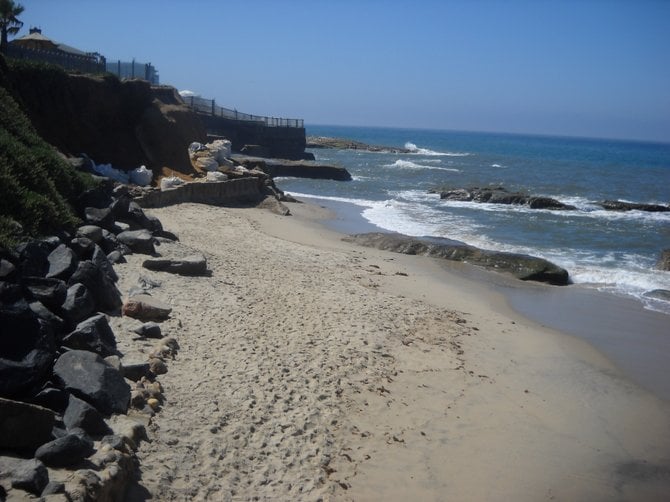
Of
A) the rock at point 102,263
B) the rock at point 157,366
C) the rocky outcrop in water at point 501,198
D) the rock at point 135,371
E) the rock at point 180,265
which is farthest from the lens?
the rocky outcrop in water at point 501,198

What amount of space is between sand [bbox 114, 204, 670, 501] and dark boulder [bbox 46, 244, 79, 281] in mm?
847

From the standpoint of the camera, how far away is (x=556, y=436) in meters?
7.19

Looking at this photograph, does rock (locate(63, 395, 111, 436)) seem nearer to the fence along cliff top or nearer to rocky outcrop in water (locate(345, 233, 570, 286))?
rocky outcrop in water (locate(345, 233, 570, 286))

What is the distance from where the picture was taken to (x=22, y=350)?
5.04 metres

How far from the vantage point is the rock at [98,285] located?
24.1 feet

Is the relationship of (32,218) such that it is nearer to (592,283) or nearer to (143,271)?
(143,271)

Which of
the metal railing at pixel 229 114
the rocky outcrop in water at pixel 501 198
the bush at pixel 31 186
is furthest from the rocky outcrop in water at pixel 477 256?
the metal railing at pixel 229 114

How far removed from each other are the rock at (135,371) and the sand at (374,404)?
294 mm

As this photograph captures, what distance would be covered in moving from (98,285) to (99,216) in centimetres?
350

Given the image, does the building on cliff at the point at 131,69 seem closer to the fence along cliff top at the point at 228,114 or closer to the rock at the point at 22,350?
the fence along cliff top at the point at 228,114

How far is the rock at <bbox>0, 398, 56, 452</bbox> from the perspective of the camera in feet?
14.4

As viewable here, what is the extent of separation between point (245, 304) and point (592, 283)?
30.0ft

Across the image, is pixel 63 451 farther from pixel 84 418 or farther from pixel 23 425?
pixel 84 418

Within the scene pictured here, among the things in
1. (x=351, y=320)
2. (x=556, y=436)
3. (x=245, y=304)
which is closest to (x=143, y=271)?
(x=245, y=304)
